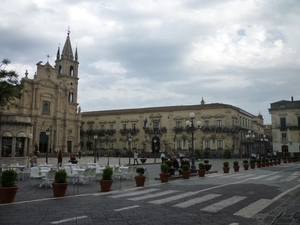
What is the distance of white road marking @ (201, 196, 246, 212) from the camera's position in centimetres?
836

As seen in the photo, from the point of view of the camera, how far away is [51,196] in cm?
1046

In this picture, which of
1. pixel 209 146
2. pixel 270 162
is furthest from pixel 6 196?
pixel 209 146

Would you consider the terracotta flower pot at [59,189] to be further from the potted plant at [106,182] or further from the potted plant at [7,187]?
the potted plant at [106,182]

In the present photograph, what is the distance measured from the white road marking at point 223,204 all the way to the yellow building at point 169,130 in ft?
126

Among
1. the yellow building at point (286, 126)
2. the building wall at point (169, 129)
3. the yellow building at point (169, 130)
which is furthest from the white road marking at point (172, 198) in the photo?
the yellow building at point (286, 126)

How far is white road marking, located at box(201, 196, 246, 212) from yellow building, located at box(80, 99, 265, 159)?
3844 cm

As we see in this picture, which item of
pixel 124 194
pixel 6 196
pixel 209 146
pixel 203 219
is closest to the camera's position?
pixel 203 219

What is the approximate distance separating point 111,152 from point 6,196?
178 feet

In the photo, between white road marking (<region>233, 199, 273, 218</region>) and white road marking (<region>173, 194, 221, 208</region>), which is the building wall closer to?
white road marking (<region>173, 194, 221, 208</region>)

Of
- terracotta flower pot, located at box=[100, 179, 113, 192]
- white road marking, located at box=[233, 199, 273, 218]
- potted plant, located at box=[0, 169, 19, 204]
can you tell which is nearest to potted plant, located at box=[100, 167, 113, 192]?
terracotta flower pot, located at box=[100, 179, 113, 192]

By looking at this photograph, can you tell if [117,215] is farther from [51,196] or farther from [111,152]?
[111,152]

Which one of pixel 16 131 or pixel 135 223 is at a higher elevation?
pixel 16 131

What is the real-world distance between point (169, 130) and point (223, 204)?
4897 centimetres

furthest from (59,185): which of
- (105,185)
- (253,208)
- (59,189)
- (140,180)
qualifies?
(253,208)
